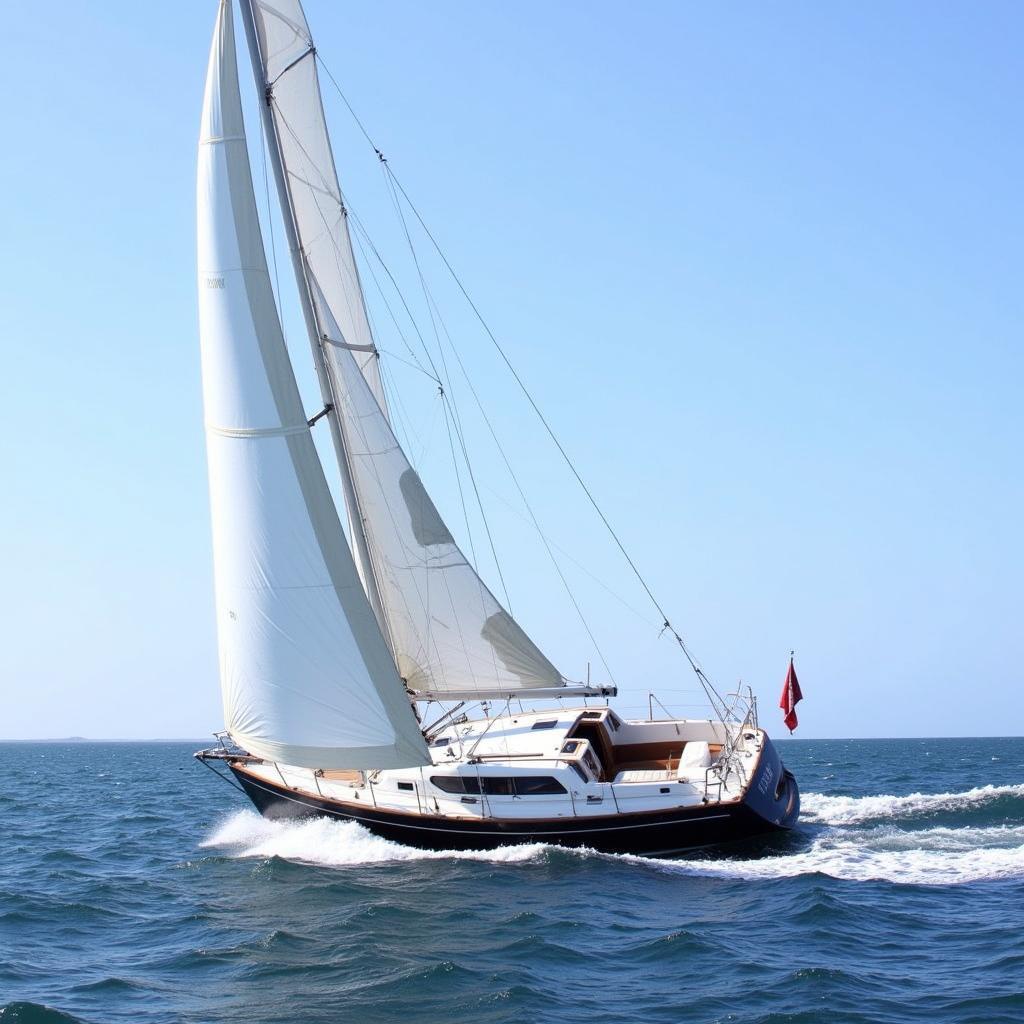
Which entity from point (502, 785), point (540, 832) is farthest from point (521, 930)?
point (502, 785)

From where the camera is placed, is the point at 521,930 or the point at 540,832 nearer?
the point at 521,930

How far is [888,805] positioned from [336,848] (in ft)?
40.4

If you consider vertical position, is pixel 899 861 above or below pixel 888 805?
above

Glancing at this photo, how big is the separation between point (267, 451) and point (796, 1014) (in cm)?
1125

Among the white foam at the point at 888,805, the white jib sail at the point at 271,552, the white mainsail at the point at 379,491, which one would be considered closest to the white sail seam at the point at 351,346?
the white mainsail at the point at 379,491

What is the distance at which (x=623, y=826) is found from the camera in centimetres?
1809

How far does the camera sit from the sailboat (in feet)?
57.6

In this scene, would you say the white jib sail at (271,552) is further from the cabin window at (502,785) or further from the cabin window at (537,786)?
the cabin window at (537,786)

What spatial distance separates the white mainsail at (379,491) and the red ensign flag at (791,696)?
3.81 meters

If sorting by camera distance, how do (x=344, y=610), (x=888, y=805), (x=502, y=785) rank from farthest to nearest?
(x=888, y=805)
(x=502, y=785)
(x=344, y=610)

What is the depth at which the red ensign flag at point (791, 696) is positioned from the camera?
21.2m

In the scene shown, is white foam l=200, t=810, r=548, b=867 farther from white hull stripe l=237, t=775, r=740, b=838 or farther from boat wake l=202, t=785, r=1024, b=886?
white hull stripe l=237, t=775, r=740, b=838

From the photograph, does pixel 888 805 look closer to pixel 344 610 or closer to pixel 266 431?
pixel 344 610

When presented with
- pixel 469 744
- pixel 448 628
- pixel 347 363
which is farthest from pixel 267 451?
pixel 469 744
